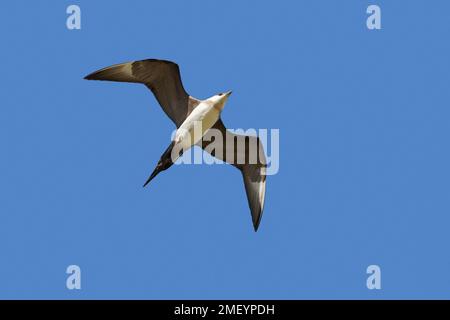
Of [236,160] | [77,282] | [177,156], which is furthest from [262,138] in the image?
[77,282]

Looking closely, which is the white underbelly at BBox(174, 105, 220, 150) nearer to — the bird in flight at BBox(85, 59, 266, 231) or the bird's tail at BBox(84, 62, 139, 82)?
the bird in flight at BBox(85, 59, 266, 231)

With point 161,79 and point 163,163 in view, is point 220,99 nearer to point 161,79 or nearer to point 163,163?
point 161,79

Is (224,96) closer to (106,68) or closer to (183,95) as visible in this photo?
(183,95)

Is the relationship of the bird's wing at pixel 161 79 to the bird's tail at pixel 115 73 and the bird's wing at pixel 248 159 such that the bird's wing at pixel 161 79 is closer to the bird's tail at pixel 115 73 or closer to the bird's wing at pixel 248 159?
the bird's tail at pixel 115 73

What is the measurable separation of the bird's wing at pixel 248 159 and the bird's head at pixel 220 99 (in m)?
0.53

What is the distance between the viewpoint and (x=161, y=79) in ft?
50.1

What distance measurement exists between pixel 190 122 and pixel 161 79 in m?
0.93

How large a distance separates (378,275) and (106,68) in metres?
5.63

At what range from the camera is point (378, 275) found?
14312 mm

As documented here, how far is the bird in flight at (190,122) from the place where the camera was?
14.9 m

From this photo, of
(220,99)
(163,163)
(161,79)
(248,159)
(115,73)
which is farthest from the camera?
(248,159)

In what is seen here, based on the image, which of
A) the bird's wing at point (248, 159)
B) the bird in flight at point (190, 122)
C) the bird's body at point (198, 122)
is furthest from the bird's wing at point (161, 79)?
the bird's wing at point (248, 159)

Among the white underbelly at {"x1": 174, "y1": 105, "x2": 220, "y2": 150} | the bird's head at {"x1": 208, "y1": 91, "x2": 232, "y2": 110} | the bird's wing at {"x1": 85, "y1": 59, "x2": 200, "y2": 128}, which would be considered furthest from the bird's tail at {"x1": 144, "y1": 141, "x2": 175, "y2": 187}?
the bird's head at {"x1": 208, "y1": 91, "x2": 232, "y2": 110}

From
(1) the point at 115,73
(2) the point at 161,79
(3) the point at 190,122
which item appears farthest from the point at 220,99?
(1) the point at 115,73
